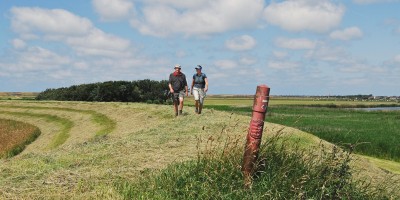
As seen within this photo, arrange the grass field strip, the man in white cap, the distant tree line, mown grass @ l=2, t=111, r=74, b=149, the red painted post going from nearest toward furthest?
the red painted post
the man in white cap
mown grass @ l=2, t=111, r=74, b=149
the grass field strip
the distant tree line

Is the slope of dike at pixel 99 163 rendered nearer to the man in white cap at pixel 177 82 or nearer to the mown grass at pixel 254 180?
the mown grass at pixel 254 180

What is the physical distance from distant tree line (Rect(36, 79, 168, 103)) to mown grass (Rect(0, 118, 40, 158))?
26.0 m

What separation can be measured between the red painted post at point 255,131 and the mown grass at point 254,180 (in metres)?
0.16

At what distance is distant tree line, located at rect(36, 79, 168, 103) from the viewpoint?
7431 cm

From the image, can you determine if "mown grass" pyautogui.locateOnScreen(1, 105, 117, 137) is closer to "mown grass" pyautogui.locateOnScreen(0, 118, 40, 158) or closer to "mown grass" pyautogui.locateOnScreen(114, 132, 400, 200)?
"mown grass" pyautogui.locateOnScreen(0, 118, 40, 158)

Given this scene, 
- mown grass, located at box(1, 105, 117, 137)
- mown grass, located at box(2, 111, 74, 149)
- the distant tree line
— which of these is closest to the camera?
mown grass, located at box(1, 105, 117, 137)

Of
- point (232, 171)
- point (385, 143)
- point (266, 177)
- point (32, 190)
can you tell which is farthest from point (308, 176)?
point (385, 143)

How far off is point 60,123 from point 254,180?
3615cm

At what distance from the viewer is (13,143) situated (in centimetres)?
3375

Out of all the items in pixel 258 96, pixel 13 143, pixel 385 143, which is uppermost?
pixel 258 96

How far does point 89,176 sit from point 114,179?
763mm

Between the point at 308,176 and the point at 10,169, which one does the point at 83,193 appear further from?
the point at 308,176

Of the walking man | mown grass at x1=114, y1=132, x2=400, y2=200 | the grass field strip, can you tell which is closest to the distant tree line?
the grass field strip

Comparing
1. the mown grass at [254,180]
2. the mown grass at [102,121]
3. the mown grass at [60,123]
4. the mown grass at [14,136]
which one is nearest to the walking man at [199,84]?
the mown grass at [102,121]
